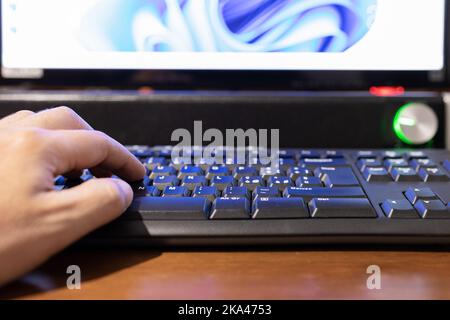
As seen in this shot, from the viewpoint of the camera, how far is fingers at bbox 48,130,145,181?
1.37 feet

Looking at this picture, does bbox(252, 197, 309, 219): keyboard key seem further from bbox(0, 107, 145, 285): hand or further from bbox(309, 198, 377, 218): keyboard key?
bbox(0, 107, 145, 285): hand

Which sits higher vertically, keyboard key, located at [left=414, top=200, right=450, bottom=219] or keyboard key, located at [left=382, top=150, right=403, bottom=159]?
keyboard key, located at [left=382, top=150, right=403, bottom=159]

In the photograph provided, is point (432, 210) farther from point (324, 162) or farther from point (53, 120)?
point (53, 120)

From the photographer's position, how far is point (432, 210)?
16.7 inches

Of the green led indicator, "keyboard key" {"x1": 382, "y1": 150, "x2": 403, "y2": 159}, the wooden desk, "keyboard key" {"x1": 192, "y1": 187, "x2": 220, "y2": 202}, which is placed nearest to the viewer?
the wooden desk

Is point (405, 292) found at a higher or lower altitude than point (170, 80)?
lower

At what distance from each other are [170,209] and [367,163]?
23 cm

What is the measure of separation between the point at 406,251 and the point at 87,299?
0.83 ft

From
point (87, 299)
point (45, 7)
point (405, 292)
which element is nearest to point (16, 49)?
point (45, 7)

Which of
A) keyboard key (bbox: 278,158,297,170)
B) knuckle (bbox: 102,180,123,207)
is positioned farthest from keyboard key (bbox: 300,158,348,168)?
knuckle (bbox: 102,180,123,207)

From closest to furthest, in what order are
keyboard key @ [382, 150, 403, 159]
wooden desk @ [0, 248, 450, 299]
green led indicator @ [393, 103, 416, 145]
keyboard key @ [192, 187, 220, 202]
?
wooden desk @ [0, 248, 450, 299] → keyboard key @ [192, 187, 220, 202] → keyboard key @ [382, 150, 403, 159] → green led indicator @ [393, 103, 416, 145]

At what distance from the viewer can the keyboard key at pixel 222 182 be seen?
1.57ft

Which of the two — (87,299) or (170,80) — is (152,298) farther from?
(170,80)

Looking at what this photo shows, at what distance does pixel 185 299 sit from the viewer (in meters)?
0.35
